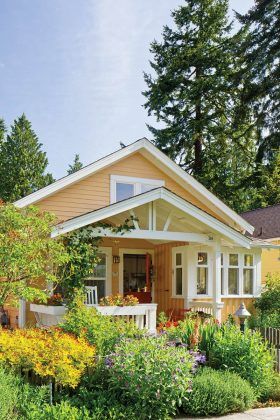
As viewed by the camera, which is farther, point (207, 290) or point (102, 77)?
point (207, 290)

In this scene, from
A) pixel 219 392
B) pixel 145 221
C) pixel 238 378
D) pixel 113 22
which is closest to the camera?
pixel 219 392

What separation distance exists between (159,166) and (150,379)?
1065 centimetres

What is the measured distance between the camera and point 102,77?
14.3 m

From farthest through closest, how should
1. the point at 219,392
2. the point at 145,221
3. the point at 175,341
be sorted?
the point at 145,221 < the point at 175,341 < the point at 219,392

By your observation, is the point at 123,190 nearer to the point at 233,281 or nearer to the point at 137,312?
the point at 233,281

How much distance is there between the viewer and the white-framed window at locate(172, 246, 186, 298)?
15.4 m

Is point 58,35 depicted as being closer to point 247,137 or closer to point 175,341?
point 175,341

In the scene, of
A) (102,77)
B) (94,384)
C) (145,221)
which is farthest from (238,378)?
(102,77)

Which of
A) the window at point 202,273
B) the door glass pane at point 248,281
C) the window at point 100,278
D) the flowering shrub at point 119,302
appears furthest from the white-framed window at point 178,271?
the flowering shrub at point 119,302

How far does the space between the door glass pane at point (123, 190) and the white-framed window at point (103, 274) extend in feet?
5.49

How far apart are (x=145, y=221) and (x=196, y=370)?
7.72m

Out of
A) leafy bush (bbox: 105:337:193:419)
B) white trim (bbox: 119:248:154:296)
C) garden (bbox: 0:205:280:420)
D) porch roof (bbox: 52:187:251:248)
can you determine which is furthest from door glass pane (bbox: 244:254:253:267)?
leafy bush (bbox: 105:337:193:419)

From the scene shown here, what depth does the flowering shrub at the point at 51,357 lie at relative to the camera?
6668mm

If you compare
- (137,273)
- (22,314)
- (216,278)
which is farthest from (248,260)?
(22,314)
